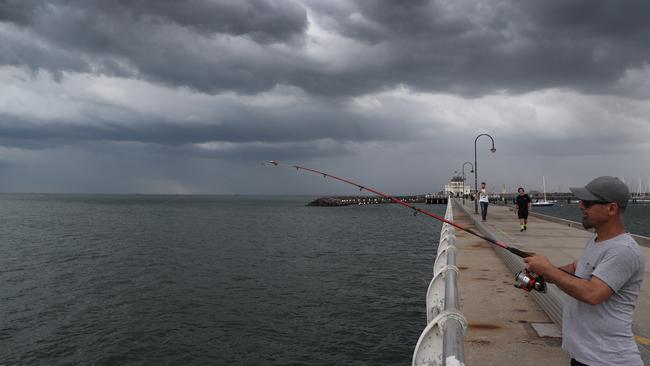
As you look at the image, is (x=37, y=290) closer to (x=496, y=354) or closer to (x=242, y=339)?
(x=242, y=339)

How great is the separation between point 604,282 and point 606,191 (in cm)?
55

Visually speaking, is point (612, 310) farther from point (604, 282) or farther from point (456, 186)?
point (456, 186)

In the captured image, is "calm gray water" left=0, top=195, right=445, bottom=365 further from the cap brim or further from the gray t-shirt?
the cap brim

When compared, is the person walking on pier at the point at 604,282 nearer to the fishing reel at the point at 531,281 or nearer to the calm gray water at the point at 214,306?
the fishing reel at the point at 531,281

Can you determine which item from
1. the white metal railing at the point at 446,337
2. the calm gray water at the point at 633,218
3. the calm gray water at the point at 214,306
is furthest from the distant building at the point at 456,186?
the white metal railing at the point at 446,337

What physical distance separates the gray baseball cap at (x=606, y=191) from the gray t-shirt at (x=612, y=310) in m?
0.22

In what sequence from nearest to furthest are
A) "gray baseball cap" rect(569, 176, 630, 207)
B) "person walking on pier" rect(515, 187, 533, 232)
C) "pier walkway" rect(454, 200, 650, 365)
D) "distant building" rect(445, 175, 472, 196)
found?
"gray baseball cap" rect(569, 176, 630, 207) < "pier walkway" rect(454, 200, 650, 365) < "person walking on pier" rect(515, 187, 533, 232) < "distant building" rect(445, 175, 472, 196)

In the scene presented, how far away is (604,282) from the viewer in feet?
8.32

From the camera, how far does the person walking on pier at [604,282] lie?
2.55 metres

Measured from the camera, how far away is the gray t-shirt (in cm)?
255

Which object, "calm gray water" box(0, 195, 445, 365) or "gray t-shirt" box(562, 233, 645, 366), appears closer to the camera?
"gray t-shirt" box(562, 233, 645, 366)

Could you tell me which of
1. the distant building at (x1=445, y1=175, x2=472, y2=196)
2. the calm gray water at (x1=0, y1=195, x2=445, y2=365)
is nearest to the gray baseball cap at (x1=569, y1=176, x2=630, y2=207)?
the calm gray water at (x1=0, y1=195, x2=445, y2=365)

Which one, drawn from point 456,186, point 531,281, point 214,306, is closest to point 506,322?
point 531,281

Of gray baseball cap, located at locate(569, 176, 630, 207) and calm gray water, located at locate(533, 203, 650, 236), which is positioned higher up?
gray baseball cap, located at locate(569, 176, 630, 207)
